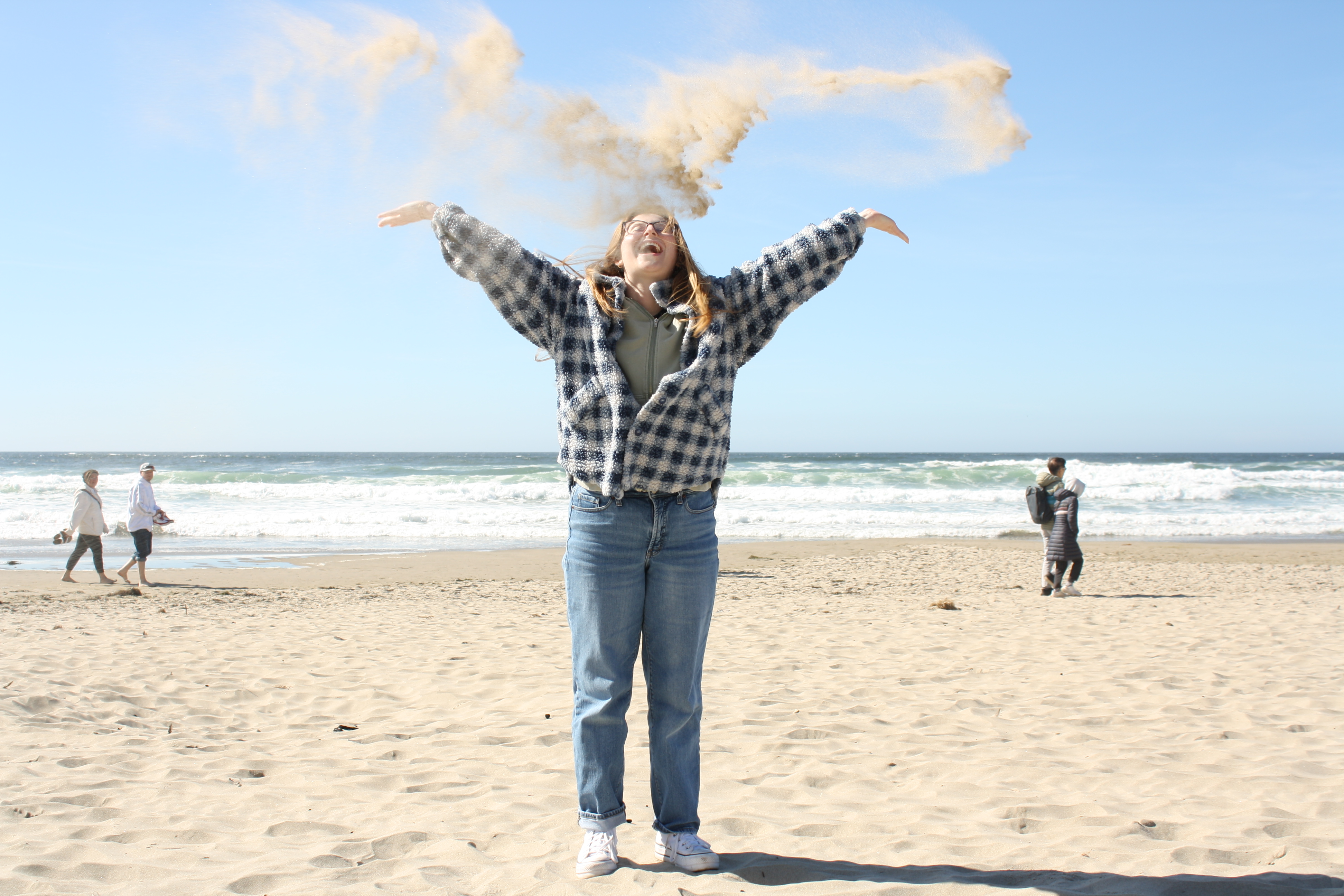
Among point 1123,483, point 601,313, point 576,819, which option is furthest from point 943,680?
point 1123,483

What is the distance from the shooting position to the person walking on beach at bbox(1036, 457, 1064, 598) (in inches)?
392

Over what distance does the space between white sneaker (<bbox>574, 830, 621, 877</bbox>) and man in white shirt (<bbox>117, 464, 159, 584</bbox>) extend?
395 inches

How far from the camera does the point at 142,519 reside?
417 inches

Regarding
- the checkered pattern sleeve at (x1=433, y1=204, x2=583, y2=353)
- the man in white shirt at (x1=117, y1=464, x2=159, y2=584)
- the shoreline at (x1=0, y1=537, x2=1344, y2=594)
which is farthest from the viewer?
the shoreline at (x1=0, y1=537, x2=1344, y2=594)

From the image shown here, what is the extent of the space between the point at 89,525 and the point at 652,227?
11011 mm

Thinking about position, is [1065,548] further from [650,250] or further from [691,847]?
[650,250]

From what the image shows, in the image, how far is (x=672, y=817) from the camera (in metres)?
2.53

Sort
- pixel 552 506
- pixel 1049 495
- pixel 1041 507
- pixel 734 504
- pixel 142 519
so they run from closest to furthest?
pixel 1041 507 < pixel 1049 495 < pixel 142 519 < pixel 552 506 < pixel 734 504

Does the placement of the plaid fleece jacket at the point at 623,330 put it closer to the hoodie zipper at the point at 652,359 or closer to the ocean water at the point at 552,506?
the hoodie zipper at the point at 652,359

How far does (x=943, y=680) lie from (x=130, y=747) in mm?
4369

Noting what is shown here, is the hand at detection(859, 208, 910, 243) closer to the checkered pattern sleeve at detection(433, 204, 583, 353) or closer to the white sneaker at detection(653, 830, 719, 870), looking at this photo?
the checkered pattern sleeve at detection(433, 204, 583, 353)

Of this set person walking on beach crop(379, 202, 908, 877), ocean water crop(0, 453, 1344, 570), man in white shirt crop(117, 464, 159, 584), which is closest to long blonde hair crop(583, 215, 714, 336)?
person walking on beach crop(379, 202, 908, 877)

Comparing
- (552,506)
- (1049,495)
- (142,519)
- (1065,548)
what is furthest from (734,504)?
(142,519)

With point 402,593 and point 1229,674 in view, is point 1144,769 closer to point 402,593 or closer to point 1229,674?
point 1229,674
